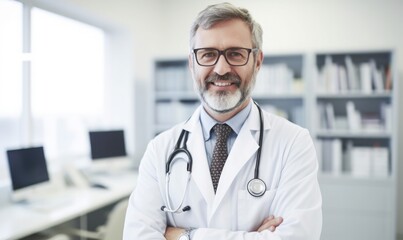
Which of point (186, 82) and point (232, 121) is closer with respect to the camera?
point (232, 121)

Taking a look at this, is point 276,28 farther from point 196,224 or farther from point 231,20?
point 196,224

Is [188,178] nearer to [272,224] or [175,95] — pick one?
[272,224]

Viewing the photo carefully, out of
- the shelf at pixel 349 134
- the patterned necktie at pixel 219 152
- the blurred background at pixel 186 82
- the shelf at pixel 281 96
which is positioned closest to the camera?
the patterned necktie at pixel 219 152

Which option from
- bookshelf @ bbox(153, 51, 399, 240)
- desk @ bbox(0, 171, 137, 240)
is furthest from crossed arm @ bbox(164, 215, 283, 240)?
bookshelf @ bbox(153, 51, 399, 240)

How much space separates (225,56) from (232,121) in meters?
0.25

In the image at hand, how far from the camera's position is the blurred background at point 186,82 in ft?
7.63

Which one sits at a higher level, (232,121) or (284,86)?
(284,86)

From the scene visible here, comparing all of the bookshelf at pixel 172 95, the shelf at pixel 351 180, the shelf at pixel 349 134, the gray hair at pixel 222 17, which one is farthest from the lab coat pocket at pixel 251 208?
the bookshelf at pixel 172 95

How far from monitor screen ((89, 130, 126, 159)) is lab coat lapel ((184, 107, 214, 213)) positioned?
63.6 inches

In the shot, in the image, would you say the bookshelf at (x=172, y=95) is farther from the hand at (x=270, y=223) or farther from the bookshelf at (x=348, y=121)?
the hand at (x=270, y=223)

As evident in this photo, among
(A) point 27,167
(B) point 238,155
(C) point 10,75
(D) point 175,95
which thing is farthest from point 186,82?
(B) point 238,155

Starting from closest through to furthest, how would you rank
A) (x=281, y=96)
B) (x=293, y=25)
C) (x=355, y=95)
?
(x=355, y=95) < (x=281, y=96) < (x=293, y=25)

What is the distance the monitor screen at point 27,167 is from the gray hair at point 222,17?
54.8 inches

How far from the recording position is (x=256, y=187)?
1046mm
